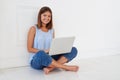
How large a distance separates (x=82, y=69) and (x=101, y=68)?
23 cm

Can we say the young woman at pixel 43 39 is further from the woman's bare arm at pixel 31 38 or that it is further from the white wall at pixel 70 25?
the white wall at pixel 70 25

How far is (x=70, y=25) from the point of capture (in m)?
2.62

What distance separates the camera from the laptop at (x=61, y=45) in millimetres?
2041

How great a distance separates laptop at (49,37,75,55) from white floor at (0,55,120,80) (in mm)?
231

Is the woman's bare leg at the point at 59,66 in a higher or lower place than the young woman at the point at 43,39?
lower

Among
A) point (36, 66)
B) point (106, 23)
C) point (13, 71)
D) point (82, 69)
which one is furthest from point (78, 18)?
point (13, 71)

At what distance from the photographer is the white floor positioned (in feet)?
6.57

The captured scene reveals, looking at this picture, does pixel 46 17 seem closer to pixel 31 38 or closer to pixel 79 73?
pixel 31 38

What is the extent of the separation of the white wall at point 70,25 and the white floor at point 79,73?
208 millimetres

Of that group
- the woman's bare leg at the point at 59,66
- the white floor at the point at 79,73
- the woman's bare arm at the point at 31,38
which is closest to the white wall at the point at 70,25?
the woman's bare arm at the point at 31,38

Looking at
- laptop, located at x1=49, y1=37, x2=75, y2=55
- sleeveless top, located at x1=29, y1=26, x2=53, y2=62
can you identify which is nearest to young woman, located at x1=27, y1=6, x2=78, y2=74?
sleeveless top, located at x1=29, y1=26, x2=53, y2=62

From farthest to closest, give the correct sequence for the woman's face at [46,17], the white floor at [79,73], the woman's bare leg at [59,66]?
the woman's face at [46,17] < the woman's bare leg at [59,66] < the white floor at [79,73]

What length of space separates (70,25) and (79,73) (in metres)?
0.72

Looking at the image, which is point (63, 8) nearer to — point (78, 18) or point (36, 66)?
point (78, 18)
